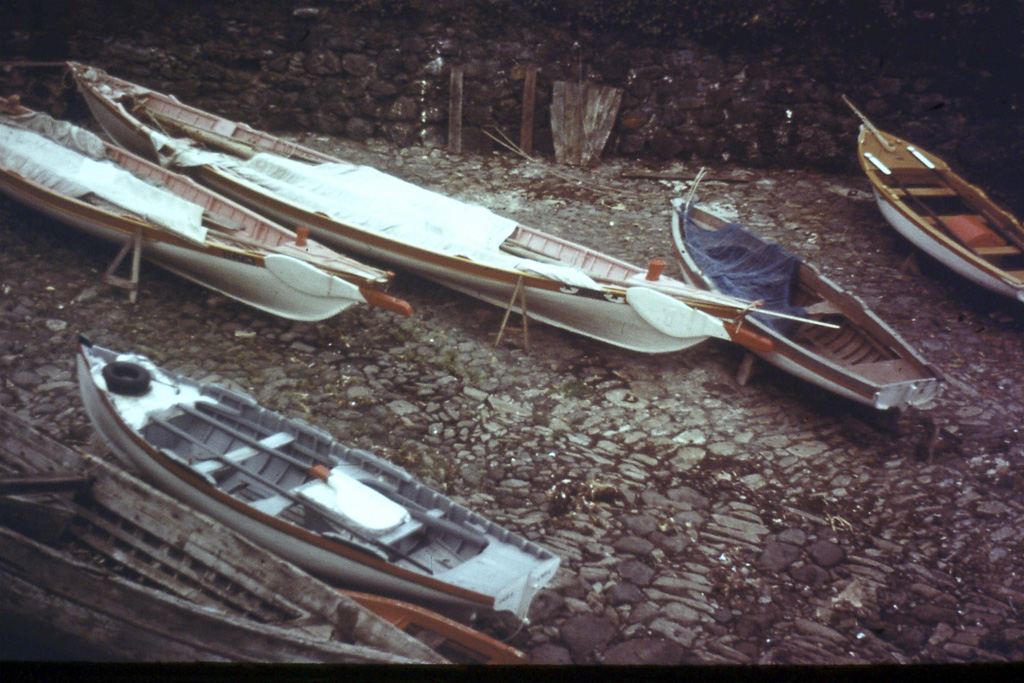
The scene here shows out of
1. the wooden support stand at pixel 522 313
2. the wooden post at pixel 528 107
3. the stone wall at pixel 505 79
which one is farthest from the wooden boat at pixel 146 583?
the wooden post at pixel 528 107

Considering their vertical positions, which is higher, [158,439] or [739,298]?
[739,298]

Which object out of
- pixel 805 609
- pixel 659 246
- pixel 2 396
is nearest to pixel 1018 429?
pixel 805 609

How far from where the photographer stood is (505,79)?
128 inches

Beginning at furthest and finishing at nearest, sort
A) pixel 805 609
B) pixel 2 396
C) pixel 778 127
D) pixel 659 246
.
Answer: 1. pixel 659 246
2. pixel 778 127
3. pixel 2 396
4. pixel 805 609

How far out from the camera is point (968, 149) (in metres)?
2.84

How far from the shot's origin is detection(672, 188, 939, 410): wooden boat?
286cm

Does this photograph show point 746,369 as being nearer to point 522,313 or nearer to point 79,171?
point 522,313

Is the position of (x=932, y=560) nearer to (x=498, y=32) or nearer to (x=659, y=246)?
(x=659, y=246)

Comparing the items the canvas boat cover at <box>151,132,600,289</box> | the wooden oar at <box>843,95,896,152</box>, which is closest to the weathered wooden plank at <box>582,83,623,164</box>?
the canvas boat cover at <box>151,132,600,289</box>

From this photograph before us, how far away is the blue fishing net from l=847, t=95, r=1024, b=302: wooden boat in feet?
1.99

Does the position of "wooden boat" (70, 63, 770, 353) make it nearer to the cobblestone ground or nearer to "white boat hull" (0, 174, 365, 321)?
the cobblestone ground

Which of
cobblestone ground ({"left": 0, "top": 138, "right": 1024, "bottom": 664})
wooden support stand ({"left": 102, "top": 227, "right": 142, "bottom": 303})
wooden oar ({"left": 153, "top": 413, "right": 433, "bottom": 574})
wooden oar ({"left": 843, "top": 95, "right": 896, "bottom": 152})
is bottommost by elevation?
wooden oar ({"left": 153, "top": 413, "right": 433, "bottom": 574})

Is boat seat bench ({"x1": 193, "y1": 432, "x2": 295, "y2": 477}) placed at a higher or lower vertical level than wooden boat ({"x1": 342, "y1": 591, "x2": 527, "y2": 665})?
higher

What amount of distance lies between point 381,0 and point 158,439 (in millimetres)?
2221
